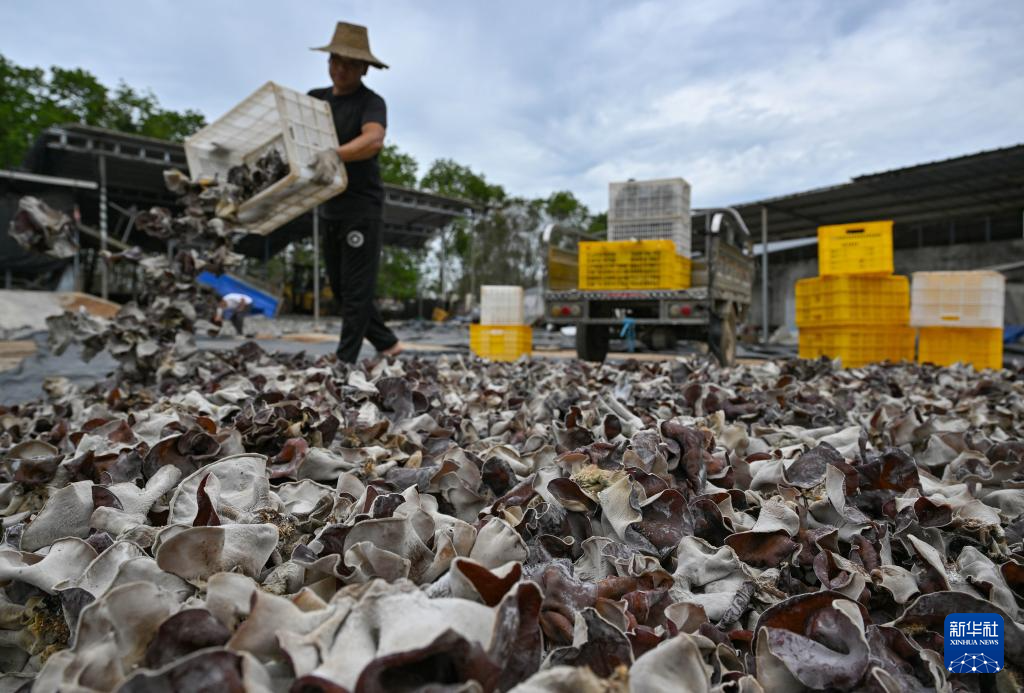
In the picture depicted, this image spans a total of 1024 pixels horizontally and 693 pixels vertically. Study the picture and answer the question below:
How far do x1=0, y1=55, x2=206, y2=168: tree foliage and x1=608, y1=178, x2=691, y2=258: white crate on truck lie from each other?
21.5 meters

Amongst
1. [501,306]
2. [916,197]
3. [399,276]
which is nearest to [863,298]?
[501,306]

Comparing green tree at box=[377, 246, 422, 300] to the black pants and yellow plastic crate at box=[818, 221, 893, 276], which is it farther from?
the black pants

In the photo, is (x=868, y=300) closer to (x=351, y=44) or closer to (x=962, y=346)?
(x=962, y=346)

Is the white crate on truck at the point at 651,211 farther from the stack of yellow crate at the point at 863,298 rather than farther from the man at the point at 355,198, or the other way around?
the man at the point at 355,198

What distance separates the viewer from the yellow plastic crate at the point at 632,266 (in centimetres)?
498

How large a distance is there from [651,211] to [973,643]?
5.20 metres

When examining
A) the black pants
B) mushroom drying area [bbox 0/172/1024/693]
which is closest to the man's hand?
the black pants

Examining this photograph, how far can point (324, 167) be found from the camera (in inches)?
118

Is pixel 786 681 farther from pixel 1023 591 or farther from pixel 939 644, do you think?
pixel 1023 591

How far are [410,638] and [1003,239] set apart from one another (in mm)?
15771

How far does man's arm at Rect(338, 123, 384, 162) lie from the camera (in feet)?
10.7

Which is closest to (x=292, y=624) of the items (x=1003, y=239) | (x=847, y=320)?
(x=847, y=320)

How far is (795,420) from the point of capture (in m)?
2.04

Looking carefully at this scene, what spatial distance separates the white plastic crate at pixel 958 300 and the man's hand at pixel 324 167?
4.73m
